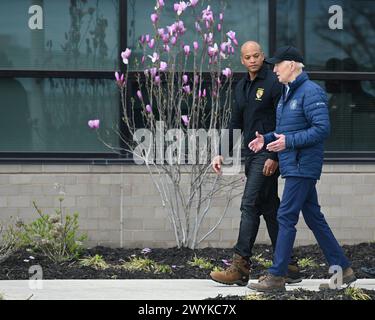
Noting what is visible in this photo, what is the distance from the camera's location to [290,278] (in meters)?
8.06

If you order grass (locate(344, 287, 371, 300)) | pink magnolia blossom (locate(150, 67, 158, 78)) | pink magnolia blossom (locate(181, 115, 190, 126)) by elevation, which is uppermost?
pink magnolia blossom (locate(150, 67, 158, 78))

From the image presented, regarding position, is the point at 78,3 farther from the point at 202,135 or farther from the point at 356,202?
the point at 356,202

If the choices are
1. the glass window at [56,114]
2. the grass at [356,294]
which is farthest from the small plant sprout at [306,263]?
the glass window at [56,114]

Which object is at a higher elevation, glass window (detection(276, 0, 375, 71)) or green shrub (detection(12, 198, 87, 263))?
glass window (detection(276, 0, 375, 71))

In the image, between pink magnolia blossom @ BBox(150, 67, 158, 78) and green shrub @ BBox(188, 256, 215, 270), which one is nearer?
green shrub @ BBox(188, 256, 215, 270)

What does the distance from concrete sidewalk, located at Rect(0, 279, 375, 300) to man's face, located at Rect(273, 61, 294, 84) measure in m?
1.64

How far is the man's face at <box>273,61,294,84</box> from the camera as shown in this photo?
7.50m

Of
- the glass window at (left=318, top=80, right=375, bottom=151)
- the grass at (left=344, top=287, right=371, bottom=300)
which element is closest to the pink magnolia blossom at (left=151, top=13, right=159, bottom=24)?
the glass window at (left=318, top=80, right=375, bottom=151)

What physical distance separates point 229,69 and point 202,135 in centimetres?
71

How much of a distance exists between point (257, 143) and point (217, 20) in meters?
3.10

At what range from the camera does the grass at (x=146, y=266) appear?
8.73 metres

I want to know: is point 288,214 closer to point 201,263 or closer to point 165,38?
point 201,263

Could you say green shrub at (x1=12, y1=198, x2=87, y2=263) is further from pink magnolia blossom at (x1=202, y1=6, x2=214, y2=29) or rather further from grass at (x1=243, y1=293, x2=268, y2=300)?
grass at (x1=243, y1=293, x2=268, y2=300)
